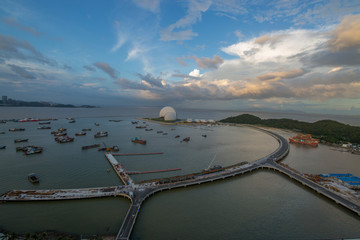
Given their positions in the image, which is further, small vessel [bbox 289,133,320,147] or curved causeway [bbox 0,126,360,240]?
small vessel [bbox 289,133,320,147]

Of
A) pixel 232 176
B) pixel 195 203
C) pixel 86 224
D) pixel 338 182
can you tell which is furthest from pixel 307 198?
pixel 86 224

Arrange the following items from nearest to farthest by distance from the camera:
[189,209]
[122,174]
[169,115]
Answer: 1. [189,209]
2. [122,174]
3. [169,115]

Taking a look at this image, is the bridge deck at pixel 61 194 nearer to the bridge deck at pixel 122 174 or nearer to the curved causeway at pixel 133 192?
the curved causeway at pixel 133 192

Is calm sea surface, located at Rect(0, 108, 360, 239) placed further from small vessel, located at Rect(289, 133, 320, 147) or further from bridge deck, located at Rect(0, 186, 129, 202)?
small vessel, located at Rect(289, 133, 320, 147)

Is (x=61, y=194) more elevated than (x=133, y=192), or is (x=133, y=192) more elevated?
(x=133, y=192)

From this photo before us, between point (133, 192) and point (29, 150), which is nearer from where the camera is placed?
point (133, 192)

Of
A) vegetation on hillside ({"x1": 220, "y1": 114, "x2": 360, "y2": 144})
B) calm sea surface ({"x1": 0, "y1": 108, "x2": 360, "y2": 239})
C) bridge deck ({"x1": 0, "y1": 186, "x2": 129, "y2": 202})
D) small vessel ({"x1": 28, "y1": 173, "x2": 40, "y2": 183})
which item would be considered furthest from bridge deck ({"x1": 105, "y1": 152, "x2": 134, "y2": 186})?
vegetation on hillside ({"x1": 220, "y1": 114, "x2": 360, "y2": 144})

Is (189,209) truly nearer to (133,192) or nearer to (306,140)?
(133,192)

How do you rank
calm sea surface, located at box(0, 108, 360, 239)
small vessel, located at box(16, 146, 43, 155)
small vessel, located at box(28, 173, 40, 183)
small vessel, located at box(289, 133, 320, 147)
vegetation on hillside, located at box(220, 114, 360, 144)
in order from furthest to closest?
vegetation on hillside, located at box(220, 114, 360, 144)
small vessel, located at box(289, 133, 320, 147)
small vessel, located at box(16, 146, 43, 155)
small vessel, located at box(28, 173, 40, 183)
calm sea surface, located at box(0, 108, 360, 239)

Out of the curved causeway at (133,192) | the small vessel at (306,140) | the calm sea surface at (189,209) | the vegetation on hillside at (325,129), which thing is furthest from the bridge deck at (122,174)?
the vegetation on hillside at (325,129)

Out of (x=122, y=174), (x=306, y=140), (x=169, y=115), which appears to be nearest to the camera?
(x=122, y=174)

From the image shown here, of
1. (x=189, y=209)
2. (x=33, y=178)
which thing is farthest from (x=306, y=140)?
(x=33, y=178)
